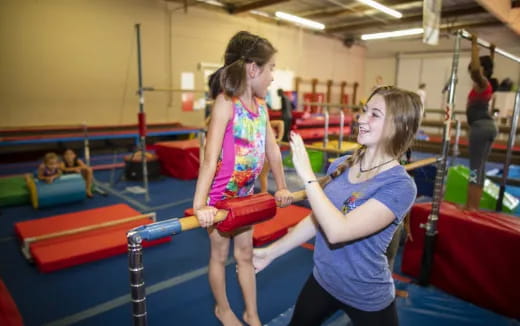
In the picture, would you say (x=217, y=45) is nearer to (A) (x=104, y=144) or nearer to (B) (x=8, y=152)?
(A) (x=104, y=144)

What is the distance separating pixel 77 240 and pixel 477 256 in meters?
3.34

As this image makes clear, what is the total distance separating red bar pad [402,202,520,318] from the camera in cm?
226

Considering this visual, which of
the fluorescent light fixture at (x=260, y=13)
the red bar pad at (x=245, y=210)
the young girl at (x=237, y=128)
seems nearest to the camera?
the red bar pad at (x=245, y=210)

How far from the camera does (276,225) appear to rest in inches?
140

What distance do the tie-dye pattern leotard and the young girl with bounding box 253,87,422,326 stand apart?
1.56 feet

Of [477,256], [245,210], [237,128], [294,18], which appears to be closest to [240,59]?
[237,128]

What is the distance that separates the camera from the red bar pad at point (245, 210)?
132 cm

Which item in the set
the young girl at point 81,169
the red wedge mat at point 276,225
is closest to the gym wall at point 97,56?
the young girl at point 81,169

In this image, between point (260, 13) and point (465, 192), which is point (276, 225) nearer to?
point (465, 192)

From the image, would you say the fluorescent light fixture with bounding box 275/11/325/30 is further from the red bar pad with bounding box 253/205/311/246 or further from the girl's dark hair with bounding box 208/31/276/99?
the girl's dark hair with bounding box 208/31/276/99

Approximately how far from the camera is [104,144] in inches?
323

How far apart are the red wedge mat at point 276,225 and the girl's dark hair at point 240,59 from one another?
1982 millimetres

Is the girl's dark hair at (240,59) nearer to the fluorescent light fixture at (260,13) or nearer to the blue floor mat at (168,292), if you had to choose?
the blue floor mat at (168,292)

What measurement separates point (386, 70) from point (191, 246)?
14506 millimetres
